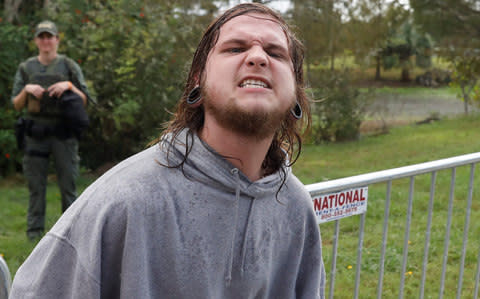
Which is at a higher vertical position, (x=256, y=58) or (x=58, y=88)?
(x=256, y=58)

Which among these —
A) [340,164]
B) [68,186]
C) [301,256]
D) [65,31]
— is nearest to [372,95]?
[340,164]

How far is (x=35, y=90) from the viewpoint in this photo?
5.53 metres

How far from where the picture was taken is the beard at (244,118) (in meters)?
1.56

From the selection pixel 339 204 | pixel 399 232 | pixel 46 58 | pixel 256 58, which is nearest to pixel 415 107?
pixel 399 232

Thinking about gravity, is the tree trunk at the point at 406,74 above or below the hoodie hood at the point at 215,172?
below

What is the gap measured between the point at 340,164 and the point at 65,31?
5226 mm

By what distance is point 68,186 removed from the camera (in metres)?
6.03

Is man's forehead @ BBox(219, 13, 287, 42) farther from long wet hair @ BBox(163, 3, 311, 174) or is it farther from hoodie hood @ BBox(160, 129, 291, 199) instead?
hoodie hood @ BBox(160, 129, 291, 199)

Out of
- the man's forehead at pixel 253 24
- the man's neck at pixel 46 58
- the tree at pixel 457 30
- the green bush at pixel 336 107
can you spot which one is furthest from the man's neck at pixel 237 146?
the tree at pixel 457 30

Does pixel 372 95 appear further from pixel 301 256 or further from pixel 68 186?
pixel 301 256

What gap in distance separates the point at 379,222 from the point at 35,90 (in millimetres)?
3569

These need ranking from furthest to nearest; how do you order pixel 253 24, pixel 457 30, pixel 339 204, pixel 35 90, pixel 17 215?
pixel 457 30, pixel 17 215, pixel 35 90, pixel 339 204, pixel 253 24

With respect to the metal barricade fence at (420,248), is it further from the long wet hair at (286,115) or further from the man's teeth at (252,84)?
the man's teeth at (252,84)

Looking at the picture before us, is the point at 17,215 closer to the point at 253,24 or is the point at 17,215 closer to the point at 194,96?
the point at 194,96
